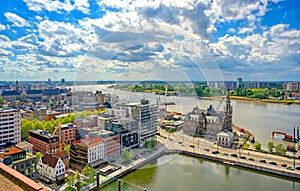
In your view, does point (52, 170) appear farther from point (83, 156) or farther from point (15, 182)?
point (15, 182)

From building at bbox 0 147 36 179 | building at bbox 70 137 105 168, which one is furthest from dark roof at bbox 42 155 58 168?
building at bbox 70 137 105 168

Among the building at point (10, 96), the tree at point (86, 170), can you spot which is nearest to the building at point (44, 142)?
the tree at point (86, 170)

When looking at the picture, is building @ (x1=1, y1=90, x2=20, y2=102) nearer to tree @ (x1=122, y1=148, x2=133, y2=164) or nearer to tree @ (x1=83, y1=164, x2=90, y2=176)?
tree @ (x1=83, y1=164, x2=90, y2=176)

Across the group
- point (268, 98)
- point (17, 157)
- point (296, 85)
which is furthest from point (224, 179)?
point (296, 85)

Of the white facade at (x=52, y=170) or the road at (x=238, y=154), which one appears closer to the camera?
the white facade at (x=52, y=170)

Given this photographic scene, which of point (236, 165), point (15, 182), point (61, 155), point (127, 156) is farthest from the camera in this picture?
point (236, 165)

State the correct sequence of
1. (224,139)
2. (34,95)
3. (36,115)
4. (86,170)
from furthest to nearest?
(34,95), (36,115), (224,139), (86,170)

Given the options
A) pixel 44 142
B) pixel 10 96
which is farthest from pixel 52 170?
pixel 10 96

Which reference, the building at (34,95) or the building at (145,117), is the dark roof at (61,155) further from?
the building at (34,95)

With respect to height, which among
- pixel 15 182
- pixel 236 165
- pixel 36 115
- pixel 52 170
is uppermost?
pixel 15 182
